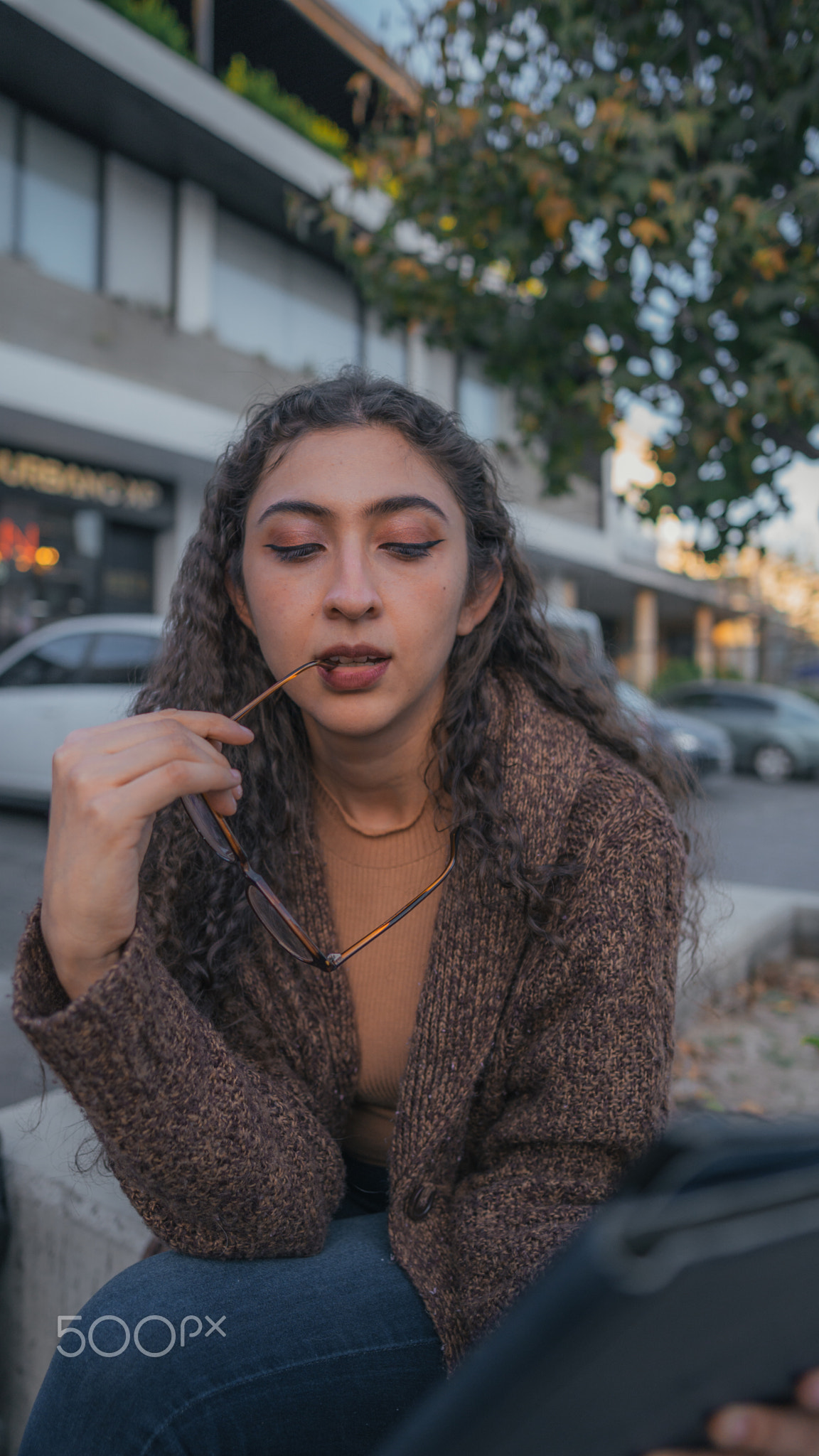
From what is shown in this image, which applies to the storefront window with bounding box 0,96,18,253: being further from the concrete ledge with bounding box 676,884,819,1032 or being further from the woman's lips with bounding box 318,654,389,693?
the woman's lips with bounding box 318,654,389,693

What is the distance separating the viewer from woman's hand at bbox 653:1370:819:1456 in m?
0.49

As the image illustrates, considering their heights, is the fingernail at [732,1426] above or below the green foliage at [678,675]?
below

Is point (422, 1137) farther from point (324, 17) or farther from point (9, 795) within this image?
point (324, 17)

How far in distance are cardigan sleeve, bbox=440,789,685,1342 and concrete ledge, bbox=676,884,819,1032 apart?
178 cm

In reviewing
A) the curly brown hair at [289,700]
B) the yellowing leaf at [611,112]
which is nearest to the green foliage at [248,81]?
the yellowing leaf at [611,112]

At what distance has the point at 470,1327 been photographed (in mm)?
1229

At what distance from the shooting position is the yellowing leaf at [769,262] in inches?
112

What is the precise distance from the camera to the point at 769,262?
2.88 m

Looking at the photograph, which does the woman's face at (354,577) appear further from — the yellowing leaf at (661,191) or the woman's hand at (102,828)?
the yellowing leaf at (661,191)

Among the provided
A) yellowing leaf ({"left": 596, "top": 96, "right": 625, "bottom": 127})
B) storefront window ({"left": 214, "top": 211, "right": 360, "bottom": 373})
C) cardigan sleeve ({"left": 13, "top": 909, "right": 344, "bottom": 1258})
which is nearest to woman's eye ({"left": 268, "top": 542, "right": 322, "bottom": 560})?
cardigan sleeve ({"left": 13, "top": 909, "right": 344, "bottom": 1258})

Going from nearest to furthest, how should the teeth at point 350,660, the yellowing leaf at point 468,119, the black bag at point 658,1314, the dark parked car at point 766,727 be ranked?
the black bag at point 658,1314
the teeth at point 350,660
the yellowing leaf at point 468,119
the dark parked car at point 766,727

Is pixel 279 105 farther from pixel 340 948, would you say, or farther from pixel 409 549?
pixel 340 948

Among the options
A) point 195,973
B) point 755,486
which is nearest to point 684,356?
point 755,486
